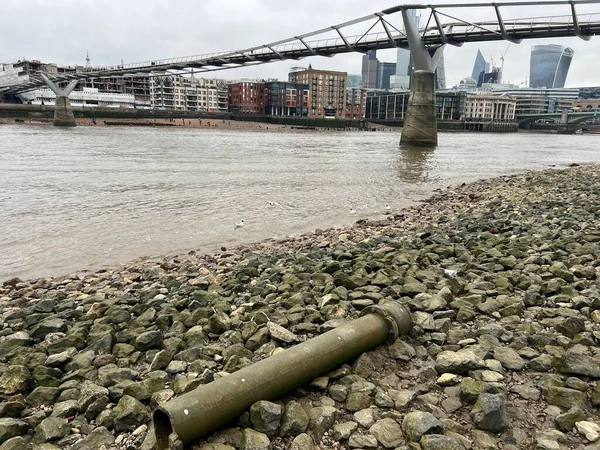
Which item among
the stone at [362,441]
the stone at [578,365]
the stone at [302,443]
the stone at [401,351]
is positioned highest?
the stone at [578,365]

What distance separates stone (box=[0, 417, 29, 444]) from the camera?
308cm

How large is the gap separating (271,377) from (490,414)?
1510mm

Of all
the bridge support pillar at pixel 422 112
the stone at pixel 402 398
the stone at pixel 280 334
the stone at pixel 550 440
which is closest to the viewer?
the stone at pixel 550 440

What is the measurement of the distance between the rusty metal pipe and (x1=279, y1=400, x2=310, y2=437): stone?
17 centimetres

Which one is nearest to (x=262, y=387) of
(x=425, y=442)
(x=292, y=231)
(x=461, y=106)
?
(x=425, y=442)

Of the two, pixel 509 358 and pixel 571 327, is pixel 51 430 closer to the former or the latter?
pixel 509 358

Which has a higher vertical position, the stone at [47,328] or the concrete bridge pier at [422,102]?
the concrete bridge pier at [422,102]

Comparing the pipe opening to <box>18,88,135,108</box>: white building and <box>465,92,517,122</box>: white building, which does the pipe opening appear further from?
<box>465,92,517,122</box>: white building

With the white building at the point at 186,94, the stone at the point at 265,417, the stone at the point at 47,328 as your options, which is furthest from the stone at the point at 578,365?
the white building at the point at 186,94

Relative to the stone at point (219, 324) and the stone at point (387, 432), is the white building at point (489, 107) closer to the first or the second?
the stone at point (219, 324)

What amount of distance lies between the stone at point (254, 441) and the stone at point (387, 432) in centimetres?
70

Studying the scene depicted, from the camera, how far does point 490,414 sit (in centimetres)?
300

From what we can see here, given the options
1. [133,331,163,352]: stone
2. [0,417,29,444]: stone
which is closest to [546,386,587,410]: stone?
[133,331,163,352]: stone

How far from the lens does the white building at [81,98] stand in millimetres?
138000
